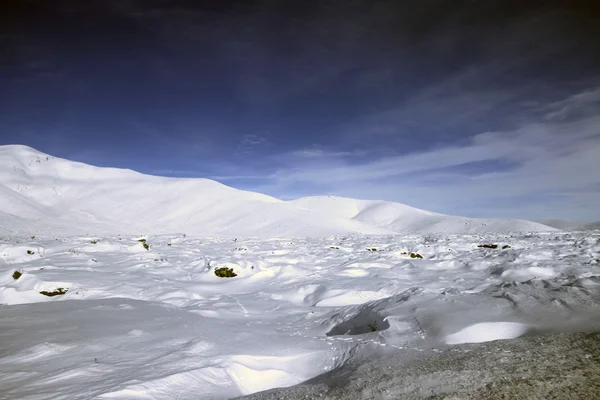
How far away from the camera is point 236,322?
14.0ft

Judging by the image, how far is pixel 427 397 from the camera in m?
1.75

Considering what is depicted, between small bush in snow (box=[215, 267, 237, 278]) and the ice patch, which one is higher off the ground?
small bush in snow (box=[215, 267, 237, 278])

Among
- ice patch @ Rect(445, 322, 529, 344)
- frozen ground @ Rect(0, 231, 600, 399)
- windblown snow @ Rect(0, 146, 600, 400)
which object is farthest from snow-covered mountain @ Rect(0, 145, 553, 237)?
ice patch @ Rect(445, 322, 529, 344)

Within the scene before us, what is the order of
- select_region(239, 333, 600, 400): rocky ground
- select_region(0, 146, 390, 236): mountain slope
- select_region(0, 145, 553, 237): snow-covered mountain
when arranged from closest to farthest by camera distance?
1. select_region(239, 333, 600, 400): rocky ground
2. select_region(0, 145, 553, 237): snow-covered mountain
3. select_region(0, 146, 390, 236): mountain slope

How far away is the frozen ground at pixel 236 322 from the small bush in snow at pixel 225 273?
27cm

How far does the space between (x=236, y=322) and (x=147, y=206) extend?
3188 centimetres

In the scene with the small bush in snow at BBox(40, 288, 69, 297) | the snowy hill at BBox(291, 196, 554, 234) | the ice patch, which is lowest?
the ice patch

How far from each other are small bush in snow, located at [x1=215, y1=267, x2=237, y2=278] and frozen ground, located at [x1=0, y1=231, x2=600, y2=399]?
0.90 ft

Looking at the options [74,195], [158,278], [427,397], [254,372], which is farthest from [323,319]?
[74,195]

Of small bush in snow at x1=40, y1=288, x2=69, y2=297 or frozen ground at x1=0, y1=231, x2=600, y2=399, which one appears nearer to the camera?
frozen ground at x1=0, y1=231, x2=600, y2=399

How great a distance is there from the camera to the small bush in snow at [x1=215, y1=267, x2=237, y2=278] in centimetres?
724

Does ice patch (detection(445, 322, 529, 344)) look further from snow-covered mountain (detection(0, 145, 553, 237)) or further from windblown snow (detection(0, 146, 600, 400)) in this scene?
snow-covered mountain (detection(0, 145, 553, 237))

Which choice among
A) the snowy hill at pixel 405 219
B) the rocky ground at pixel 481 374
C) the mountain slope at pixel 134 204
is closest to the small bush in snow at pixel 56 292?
the rocky ground at pixel 481 374

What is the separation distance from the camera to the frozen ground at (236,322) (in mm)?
2648
